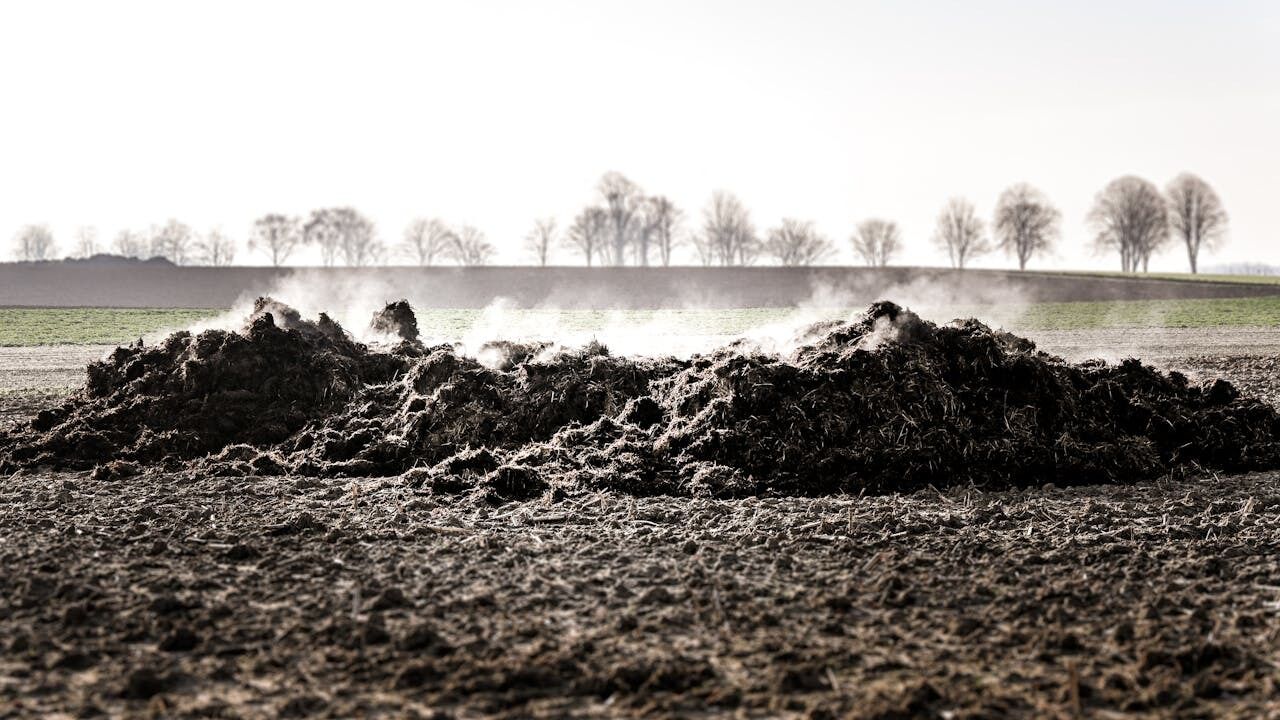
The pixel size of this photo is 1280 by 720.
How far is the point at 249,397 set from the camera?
10391 millimetres

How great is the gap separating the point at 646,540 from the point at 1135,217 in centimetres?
8240

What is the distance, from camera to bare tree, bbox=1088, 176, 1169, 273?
258ft

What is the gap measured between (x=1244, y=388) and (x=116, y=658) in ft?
48.6

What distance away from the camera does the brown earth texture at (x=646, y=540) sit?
13.9 feet

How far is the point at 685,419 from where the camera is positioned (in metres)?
8.89

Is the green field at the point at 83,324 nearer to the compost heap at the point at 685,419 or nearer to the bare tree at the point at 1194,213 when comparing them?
the compost heap at the point at 685,419

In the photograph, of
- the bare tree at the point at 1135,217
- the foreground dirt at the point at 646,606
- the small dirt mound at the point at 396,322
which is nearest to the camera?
the foreground dirt at the point at 646,606

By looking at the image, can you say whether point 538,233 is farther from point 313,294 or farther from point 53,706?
point 53,706

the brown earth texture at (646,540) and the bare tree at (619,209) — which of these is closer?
the brown earth texture at (646,540)

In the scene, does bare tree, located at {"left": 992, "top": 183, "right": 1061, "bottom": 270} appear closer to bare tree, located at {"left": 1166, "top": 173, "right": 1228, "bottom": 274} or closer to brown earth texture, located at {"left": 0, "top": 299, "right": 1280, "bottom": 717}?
bare tree, located at {"left": 1166, "top": 173, "right": 1228, "bottom": 274}

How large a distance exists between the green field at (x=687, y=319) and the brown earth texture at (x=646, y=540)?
18614 millimetres

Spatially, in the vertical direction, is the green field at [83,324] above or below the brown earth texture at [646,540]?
above

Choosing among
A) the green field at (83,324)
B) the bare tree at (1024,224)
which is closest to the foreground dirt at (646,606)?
the green field at (83,324)

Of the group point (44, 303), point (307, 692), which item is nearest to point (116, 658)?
point (307, 692)
